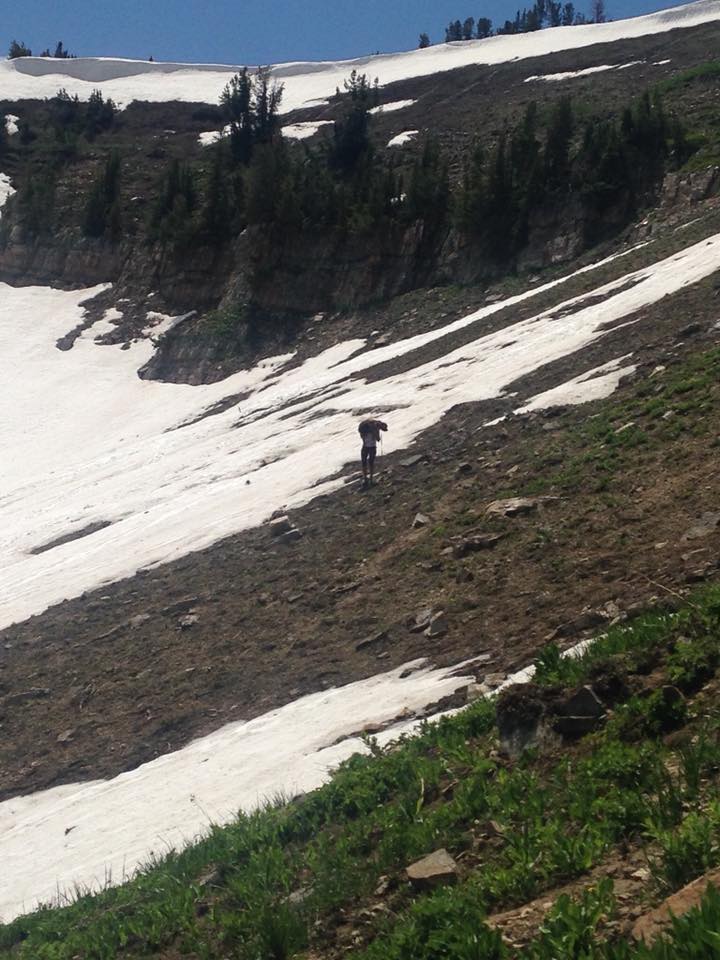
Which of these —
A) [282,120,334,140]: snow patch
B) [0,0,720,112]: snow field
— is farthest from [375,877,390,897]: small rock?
[0,0,720,112]: snow field

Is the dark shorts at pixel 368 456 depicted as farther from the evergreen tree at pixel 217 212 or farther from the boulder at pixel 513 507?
the evergreen tree at pixel 217 212

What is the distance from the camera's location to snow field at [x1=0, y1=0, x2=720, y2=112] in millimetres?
65562

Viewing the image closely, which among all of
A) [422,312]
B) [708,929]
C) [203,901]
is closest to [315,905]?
[203,901]

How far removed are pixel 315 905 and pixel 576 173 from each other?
113ft

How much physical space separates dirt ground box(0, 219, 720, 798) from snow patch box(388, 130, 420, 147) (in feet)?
124

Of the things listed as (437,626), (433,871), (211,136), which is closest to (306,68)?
(211,136)

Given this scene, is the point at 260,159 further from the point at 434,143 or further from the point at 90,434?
the point at 90,434

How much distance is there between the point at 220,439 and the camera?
27719 millimetres

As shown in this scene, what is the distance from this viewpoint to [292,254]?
44.3m

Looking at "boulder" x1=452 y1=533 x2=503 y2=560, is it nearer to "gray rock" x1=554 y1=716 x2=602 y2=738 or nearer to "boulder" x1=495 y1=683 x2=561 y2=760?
"boulder" x1=495 y1=683 x2=561 y2=760

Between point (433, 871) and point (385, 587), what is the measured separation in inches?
301

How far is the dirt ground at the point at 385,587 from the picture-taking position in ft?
34.4

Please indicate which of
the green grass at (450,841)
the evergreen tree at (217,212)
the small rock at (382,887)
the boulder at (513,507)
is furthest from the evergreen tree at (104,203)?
the small rock at (382,887)

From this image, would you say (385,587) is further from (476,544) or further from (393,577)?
(476,544)
